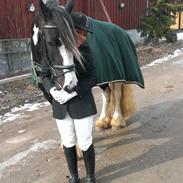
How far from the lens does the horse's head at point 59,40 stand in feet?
9.73

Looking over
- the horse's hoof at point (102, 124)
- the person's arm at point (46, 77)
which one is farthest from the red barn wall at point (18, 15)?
the person's arm at point (46, 77)

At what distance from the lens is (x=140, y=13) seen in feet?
48.6

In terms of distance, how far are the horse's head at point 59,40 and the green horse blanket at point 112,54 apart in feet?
4.42

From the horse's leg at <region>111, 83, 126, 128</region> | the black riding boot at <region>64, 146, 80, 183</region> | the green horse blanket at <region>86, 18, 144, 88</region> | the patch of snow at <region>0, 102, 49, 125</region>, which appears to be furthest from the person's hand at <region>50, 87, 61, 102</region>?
the patch of snow at <region>0, 102, 49, 125</region>

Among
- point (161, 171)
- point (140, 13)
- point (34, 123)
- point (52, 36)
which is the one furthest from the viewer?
point (140, 13)

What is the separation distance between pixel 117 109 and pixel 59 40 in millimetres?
2335

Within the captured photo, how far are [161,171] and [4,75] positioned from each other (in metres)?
5.51

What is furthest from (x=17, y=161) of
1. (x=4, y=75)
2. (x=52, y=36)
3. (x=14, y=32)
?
(x=14, y=32)

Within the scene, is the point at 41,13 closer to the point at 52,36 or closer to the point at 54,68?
the point at 52,36

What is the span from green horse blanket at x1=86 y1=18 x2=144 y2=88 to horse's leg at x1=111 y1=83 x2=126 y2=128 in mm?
232

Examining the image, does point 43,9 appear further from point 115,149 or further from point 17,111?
point 17,111

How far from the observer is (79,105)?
3.43m

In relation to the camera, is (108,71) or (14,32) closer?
(108,71)

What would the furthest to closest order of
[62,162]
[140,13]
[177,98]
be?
[140,13] < [177,98] < [62,162]
